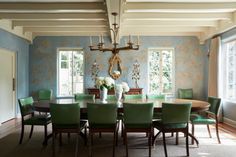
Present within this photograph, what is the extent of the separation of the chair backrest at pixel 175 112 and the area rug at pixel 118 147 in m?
0.54

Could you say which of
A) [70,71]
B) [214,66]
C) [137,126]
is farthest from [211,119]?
[70,71]

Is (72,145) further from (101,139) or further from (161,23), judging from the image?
(161,23)

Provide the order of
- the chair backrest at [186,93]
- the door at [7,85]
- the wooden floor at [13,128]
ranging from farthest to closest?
the chair backrest at [186,93], the door at [7,85], the wooden floor at [13,128]

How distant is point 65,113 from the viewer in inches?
145

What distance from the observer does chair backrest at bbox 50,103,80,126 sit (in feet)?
12.0

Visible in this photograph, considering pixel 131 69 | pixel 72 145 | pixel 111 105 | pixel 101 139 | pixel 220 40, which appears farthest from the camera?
pixel 131 69

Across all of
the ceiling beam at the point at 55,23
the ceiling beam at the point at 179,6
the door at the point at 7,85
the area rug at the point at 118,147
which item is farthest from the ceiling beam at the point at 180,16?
the door at the point at 7,85

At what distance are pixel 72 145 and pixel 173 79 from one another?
4685 millimetres

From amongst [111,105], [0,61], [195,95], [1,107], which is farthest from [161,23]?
[1,107]

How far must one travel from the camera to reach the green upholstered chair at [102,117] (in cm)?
365

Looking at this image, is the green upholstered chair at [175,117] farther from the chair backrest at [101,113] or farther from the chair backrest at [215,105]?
the chair backrest at [215,105]

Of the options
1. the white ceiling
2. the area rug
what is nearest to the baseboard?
the area rug

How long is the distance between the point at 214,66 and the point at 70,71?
14.2ft

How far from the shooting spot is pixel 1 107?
6.20 metres
